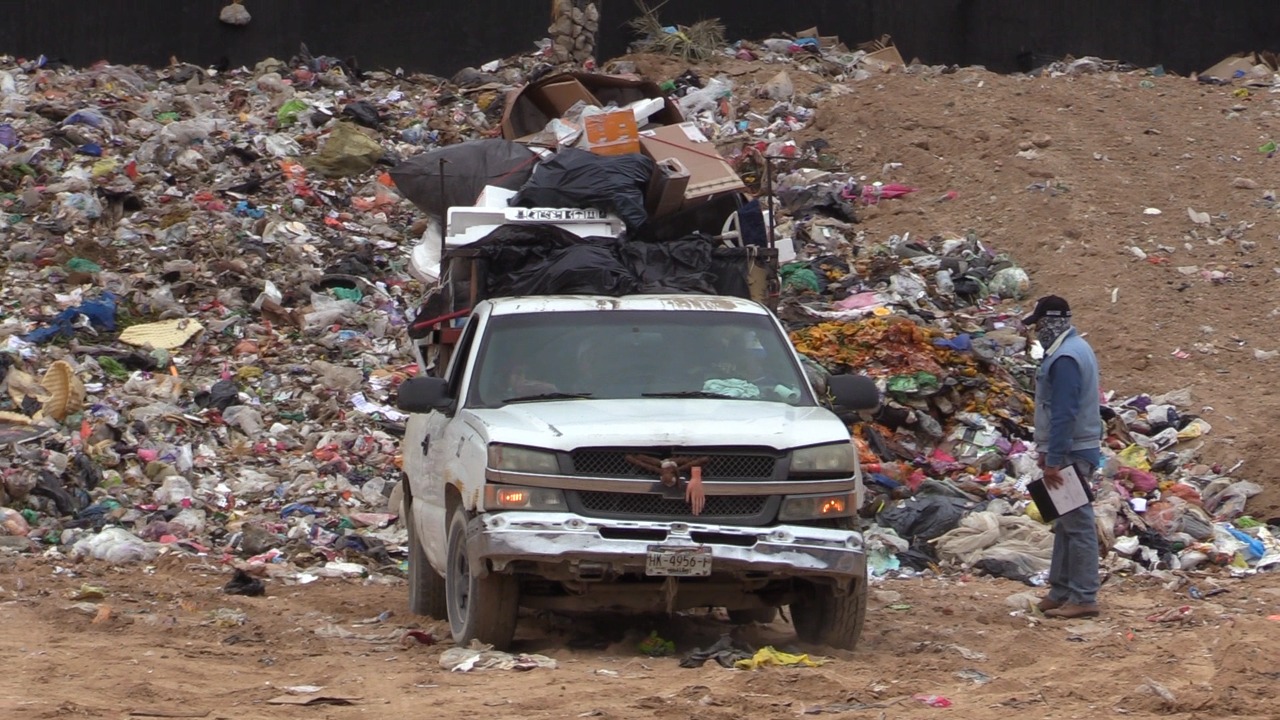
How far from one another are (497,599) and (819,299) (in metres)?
9.30

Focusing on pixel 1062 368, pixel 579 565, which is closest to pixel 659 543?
pixel 579 565

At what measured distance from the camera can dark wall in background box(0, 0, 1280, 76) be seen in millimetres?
22031

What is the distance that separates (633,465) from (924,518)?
15.6 ft

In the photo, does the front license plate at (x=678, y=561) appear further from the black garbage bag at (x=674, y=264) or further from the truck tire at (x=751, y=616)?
the black garbage bag at (x=674, y=264)

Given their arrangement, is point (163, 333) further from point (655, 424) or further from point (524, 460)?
point (655, 424)

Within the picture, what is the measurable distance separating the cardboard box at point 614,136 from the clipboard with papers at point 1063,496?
4047 millimetres

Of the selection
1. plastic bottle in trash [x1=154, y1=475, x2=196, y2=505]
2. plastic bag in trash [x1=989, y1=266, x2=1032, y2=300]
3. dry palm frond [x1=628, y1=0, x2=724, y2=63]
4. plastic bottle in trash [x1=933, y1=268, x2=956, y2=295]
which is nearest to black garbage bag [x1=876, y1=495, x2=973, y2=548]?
plastic bottle in trash [x1=154, y1=475, x2=196, y2=505]

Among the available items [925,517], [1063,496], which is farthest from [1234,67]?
[1063,496]

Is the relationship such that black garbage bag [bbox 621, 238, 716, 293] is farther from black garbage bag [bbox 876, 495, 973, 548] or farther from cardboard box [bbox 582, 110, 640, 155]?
black garbage bag [bbox 876, 495, 973, 548]

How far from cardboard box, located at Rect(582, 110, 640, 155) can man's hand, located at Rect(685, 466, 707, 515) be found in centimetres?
489

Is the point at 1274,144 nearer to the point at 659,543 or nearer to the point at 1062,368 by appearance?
the point at 1062,368

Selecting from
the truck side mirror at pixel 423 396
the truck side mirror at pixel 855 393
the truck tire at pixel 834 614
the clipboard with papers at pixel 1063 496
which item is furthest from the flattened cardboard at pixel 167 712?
the clipboard with papers at pixel 1063 496

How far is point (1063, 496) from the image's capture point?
904 cm

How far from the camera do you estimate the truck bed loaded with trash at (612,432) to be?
7246 mm
